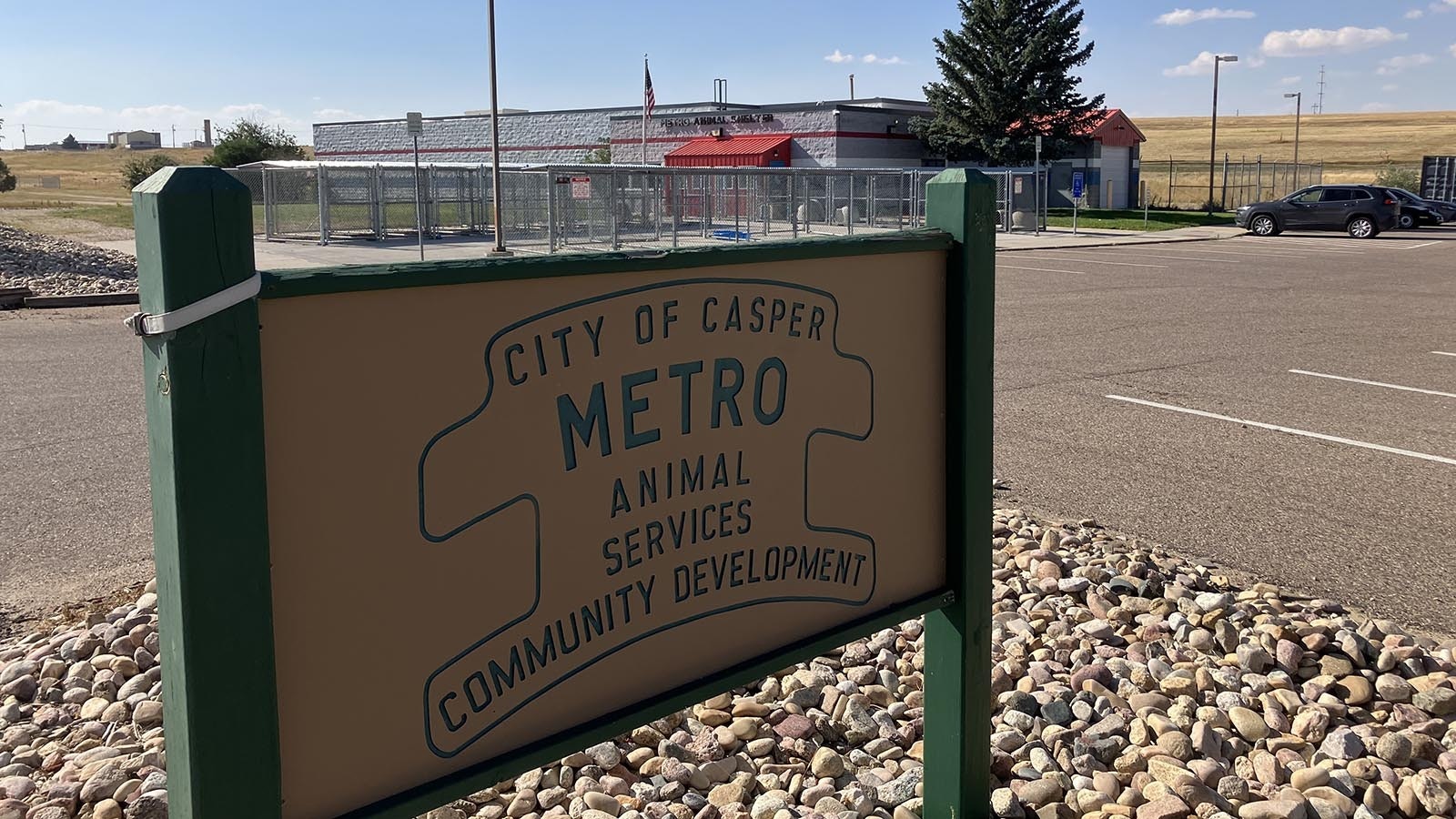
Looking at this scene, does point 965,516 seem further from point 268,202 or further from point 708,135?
point 708,135

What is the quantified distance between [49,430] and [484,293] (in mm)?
7814

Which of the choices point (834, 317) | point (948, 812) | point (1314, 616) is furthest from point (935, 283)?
point (1314, 616)

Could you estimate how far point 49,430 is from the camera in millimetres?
8820

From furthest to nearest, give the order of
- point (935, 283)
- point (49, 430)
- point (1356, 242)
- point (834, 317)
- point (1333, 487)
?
point (1356, 242) < point (49, 430) < point (1333, 487) < point (935, 283) < point (834, 317)

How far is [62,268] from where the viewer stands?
21.2 m

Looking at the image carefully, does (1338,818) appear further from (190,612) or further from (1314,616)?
(190,612)

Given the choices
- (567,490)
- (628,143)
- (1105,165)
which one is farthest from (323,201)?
(1105,165)

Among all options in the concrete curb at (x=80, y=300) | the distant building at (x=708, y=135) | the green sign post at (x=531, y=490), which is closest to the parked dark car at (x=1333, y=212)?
the distant building at (x=708, y=135)

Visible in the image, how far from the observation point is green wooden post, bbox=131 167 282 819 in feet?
6.22

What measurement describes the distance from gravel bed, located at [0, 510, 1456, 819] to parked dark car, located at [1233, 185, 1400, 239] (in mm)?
36323

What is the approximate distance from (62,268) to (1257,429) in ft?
63.7

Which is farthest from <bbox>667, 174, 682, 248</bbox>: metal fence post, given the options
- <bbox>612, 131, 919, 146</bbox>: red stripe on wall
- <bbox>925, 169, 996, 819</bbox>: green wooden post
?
<bbox>925, 169, 996, 819</bbox>: green wooden post

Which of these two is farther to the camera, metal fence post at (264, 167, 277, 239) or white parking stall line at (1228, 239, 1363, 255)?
metal fence post at (264, 167, 277, 239)

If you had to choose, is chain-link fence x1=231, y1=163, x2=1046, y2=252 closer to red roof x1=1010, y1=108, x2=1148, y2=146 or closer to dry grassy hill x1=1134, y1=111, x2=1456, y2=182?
red roof x1=1010, y1=108, x2=1148, y2=146
